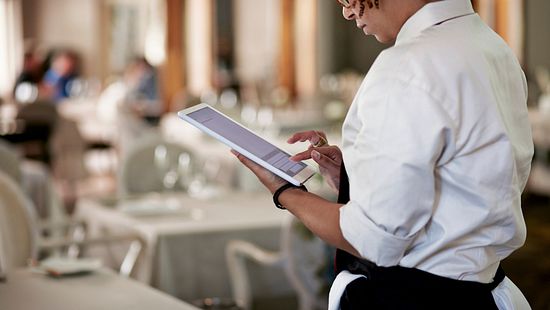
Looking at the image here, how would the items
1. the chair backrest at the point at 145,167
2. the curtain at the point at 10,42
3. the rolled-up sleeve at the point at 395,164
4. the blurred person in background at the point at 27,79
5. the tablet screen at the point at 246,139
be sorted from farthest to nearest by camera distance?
1. the curtain at the point at 10,42
2. the blurred person in background at the point at 27,79
3. the chair backrest at the point at 145,167
4. the tablet screen at the point at 246,139
5. the rolled-up sleeve at the point at 395,164

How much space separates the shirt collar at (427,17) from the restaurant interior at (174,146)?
103cm

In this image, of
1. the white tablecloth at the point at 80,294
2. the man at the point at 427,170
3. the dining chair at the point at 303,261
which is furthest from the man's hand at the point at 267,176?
the dining chair at the point at 303,261

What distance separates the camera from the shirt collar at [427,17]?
1652mm

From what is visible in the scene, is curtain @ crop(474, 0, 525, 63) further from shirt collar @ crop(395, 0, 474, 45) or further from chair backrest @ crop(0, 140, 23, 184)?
shirt collar @ crop(395, 0, 474, 45)

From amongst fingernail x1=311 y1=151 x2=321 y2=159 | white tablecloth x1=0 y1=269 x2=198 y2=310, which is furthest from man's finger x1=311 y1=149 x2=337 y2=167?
white tablecloth x1=0 y1=269 x2=198 y2=310

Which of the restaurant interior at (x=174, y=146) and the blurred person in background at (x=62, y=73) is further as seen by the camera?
the blurred person in background at (x=62, y=73)

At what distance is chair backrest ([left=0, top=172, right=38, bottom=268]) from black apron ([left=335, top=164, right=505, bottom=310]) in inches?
91.2

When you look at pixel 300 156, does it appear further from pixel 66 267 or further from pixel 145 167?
pixel 145 167

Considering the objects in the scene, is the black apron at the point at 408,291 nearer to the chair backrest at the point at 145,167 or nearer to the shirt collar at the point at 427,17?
the shirt collar at the point at 427,17

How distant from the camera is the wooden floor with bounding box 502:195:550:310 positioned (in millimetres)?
5613

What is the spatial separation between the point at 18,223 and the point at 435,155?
260 centimetres

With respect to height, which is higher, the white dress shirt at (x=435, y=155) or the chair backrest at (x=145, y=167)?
the white dress shirt at (x=435, y=155)

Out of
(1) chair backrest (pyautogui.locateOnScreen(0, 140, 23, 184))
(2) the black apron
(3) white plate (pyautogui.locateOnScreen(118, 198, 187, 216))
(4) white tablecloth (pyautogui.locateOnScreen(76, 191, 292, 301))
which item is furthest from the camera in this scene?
(1) chair backrest (pyautogui.locateOnScreen(0, 140, 23, 184))

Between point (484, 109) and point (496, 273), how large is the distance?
32cm
